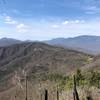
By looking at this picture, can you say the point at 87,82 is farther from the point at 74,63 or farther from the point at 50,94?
the point at 74,63

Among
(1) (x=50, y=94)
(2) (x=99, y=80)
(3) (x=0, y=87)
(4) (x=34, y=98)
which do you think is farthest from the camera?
(3) (x=0, y=87)

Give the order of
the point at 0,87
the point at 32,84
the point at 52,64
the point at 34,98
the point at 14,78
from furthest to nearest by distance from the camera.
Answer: the point at 52,64 → the point at 14,78 → the point at 0,87 → the point at 32,84 → the point at 34,98

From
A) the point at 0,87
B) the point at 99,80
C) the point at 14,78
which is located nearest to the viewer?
the point at 99,80

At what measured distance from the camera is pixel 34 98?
99938mm

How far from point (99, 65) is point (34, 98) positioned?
50.7m

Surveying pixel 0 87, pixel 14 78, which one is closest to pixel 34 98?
pixel 0 87

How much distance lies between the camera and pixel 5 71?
19825 centimetres

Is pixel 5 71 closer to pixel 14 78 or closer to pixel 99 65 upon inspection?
pixel 14 78

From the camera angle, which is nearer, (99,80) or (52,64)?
(99,80)

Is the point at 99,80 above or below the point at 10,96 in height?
above

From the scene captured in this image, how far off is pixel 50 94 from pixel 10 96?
4441 cm

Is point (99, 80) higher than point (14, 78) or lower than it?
higher

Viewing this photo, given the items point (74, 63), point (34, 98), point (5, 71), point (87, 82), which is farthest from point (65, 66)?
point (87, 82)

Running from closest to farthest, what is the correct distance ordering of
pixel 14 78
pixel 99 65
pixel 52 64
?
pixel 99 65
pixel 14 78
pixel 52 64
